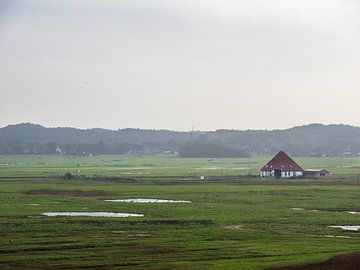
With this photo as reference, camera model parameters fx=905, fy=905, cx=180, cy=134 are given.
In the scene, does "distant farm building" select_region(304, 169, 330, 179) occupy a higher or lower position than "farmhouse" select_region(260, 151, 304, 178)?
lower

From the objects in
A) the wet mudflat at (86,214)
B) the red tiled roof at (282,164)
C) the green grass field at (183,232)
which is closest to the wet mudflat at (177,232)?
the green grass field at (183,232)

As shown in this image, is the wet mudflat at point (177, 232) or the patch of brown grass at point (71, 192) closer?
the wet mudflat at point (177, 232)

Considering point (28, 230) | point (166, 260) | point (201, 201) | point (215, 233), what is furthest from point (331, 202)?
point (166, 260)

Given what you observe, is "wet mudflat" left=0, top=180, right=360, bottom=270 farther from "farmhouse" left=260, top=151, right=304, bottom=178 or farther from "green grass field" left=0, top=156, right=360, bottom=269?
"farmhouse" left=260, top=151, right=304, bottom=178

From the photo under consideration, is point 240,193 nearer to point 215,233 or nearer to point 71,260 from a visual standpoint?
point 215,233

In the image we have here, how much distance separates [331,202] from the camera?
74688 millimetres

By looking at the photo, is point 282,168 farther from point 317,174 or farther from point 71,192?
point 71,192

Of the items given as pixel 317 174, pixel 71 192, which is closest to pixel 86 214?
pixel 71 192

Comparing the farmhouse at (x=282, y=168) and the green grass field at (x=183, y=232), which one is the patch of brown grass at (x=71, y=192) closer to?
the green grass field at (x=183, y=232)

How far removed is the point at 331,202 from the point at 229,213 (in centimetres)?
1443

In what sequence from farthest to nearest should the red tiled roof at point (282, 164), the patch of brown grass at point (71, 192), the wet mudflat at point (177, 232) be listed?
the red tiled roof at point (282, 164) → the patch of brown grass at point (71, 192) → the wet mudflat at point (177, 232)

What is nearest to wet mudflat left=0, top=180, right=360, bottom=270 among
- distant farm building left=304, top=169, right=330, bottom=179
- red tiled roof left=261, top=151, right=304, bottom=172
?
distant farm building left=304, top=169, right=330, bottom=179

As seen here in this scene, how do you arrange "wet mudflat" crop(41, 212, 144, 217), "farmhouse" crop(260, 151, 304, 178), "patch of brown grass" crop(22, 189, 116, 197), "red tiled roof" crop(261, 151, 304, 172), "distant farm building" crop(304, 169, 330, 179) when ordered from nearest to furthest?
"wet mudflat" crop(41, 212, 144, 217), "patch of brown grass" crop(22, 189, 116, 197), "distant farm building" crop(304, 169, 330, 179), "farmhouse" crop(260, 151, 304, 178), "red tiled roof" crop(261, 151, 304, 172)

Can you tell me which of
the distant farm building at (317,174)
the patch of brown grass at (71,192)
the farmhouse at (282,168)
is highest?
the farmhouse at (282,168)
